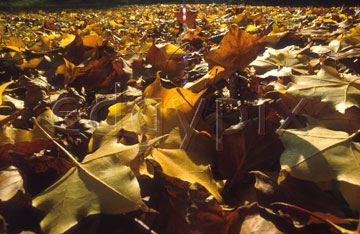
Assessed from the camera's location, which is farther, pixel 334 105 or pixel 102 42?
pixel 102 42

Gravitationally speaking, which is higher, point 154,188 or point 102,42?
point 102,42

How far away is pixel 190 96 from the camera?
0.53 m

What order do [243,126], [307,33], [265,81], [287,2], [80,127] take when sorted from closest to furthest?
[243,126] < [80,127] < [265,81] < [307,33] < [287,2]

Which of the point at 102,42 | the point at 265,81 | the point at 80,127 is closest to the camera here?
the point at 80,127

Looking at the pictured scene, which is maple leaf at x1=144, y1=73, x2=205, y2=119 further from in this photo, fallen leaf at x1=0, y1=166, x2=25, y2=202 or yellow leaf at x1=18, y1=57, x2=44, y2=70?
yellow leaf at x1=18, y1=57, x2=44, y2=70

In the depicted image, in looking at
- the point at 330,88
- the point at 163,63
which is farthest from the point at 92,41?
the point at 330,88

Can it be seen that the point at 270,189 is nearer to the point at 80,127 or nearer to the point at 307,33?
the point at 80,127

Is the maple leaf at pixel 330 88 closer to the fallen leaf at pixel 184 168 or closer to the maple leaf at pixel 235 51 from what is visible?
the maple leaf at pixel 235 51

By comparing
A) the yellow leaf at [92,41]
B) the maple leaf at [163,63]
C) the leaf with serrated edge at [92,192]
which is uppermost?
the yellow leaf at [92,41]

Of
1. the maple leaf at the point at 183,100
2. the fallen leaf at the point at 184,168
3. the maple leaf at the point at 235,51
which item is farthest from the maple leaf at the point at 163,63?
the fallen leaf at the point at 184,168

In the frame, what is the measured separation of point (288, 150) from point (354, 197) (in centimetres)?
11

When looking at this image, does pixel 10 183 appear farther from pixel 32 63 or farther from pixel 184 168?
pixel 32 63

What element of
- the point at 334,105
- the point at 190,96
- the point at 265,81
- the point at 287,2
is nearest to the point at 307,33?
the point at 265,81

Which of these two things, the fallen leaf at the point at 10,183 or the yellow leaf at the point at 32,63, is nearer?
the fallen leaf at the point at 10,183
